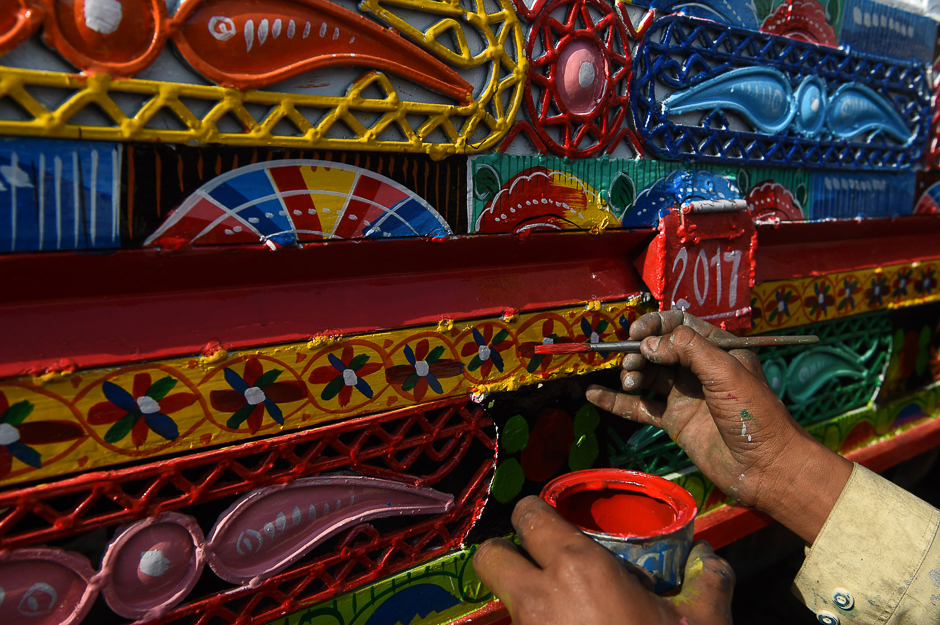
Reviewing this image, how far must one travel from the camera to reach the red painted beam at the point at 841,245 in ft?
6.72

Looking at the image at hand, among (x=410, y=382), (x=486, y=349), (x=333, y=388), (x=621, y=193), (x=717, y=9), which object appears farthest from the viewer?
(x=717, y=9)

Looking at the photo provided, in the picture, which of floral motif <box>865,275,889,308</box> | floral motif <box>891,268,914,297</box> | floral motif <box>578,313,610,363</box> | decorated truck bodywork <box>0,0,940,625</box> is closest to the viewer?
decorated truck bodywork <box>0,0,940,625</box>

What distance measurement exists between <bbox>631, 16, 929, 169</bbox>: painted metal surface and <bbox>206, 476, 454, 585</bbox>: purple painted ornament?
1235 mm

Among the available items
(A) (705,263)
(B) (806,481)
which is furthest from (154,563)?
(A) (705,263)

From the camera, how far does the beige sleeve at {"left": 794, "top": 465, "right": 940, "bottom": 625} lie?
4.04 ft

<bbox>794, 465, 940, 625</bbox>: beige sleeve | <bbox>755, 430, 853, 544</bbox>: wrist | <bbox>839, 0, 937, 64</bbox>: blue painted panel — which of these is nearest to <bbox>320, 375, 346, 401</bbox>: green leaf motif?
<bbox>755, 430, 853, 544</bbox>: wrist

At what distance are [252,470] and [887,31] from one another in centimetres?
277

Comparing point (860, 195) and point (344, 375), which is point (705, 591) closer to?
point (344, 375)

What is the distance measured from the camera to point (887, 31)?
2.21 m

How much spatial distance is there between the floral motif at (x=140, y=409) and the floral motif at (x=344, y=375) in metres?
0.25

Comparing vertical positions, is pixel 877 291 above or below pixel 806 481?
above

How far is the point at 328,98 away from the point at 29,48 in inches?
18.6

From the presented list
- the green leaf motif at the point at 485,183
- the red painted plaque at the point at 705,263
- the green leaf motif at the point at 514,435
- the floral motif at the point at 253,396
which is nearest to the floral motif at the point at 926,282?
the red painted plaque at the point at 705,263

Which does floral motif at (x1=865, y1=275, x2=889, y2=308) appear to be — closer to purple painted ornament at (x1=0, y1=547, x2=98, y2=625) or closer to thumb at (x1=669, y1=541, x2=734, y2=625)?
thumb at (x1=669, y1=541, x2=734, y2=625)
